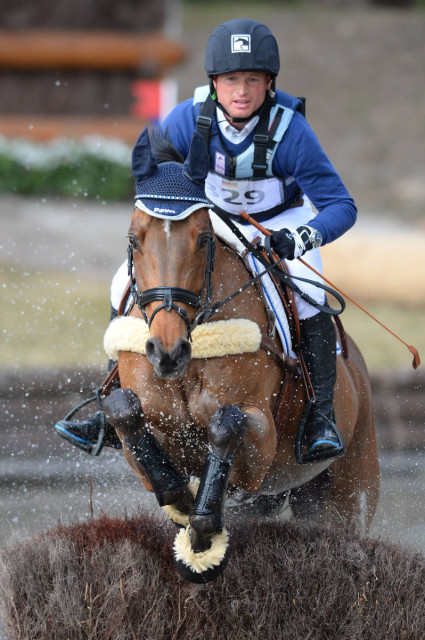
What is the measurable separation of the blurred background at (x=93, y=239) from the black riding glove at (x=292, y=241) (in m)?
1.83

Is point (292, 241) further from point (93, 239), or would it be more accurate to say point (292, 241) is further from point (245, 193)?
point (93, 239)

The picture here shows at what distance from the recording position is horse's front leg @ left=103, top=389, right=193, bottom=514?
397cm

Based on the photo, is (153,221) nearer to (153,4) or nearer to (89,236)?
(89,236)

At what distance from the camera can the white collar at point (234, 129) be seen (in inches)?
172

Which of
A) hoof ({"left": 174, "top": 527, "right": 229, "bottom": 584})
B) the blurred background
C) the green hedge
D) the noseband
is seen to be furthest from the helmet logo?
the green hedge

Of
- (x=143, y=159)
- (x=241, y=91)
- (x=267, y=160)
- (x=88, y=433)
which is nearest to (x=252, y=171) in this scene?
(x=267, y=160)

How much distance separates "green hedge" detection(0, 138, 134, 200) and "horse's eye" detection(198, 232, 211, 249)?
1409cm

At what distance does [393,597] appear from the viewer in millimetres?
4410

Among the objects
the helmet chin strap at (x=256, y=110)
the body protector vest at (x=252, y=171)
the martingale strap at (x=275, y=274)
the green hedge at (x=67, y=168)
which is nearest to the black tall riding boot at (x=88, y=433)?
the martingale strap at (x=275, y=274)

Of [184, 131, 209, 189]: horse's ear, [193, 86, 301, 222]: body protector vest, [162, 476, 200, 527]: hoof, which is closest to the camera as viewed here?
[184, 131, 209, 189]: horse's ear

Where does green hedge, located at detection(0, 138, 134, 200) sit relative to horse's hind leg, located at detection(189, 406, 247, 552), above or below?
below

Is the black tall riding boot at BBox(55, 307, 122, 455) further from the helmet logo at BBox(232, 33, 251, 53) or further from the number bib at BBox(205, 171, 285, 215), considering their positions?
the helmet logo at BBox(232, 33, 251, 53)

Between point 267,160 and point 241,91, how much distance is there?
344 millimetres

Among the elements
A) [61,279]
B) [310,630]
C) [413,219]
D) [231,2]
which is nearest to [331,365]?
[310,630]
